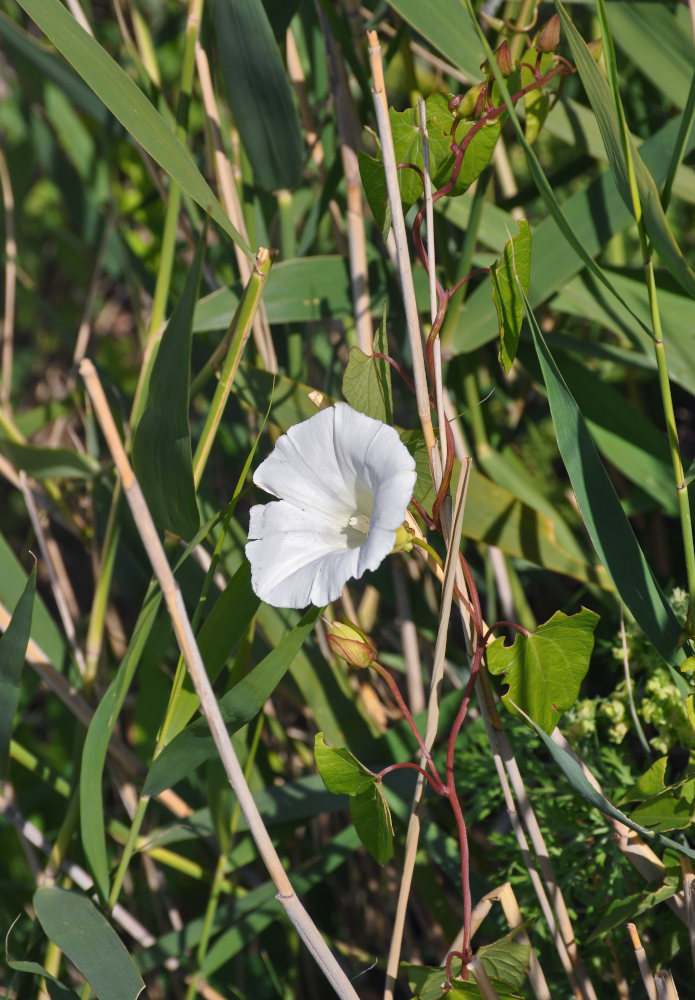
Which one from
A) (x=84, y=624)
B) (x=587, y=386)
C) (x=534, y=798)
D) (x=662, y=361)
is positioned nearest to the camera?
(x=662, y=361)

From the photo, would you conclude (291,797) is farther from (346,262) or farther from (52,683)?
(346,262)

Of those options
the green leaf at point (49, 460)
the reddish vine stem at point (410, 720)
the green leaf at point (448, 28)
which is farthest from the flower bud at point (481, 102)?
the green leaf at point (49, 460)

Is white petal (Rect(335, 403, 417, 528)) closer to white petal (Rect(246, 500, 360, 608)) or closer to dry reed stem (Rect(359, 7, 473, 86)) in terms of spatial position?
white petal (Rect(246, 500, 360, 608))

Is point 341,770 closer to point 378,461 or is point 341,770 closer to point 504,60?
point 378,461

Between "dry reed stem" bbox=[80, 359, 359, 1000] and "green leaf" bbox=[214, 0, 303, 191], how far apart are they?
0.32m

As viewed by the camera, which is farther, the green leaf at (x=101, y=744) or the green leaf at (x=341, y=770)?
the green leaf at (x=101, y=744)

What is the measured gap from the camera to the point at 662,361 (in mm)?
461

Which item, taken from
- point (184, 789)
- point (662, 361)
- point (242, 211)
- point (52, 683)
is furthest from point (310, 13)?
point (184, 789)

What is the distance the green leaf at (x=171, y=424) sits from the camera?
51 centimetres

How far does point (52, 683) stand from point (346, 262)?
448 millimetres

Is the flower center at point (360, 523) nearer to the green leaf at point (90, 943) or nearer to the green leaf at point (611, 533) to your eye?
the green leaf at point (611, 533)

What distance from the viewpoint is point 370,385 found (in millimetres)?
431

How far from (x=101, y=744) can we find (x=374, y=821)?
21 centimetres

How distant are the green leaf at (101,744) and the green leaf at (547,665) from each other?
22 cm
